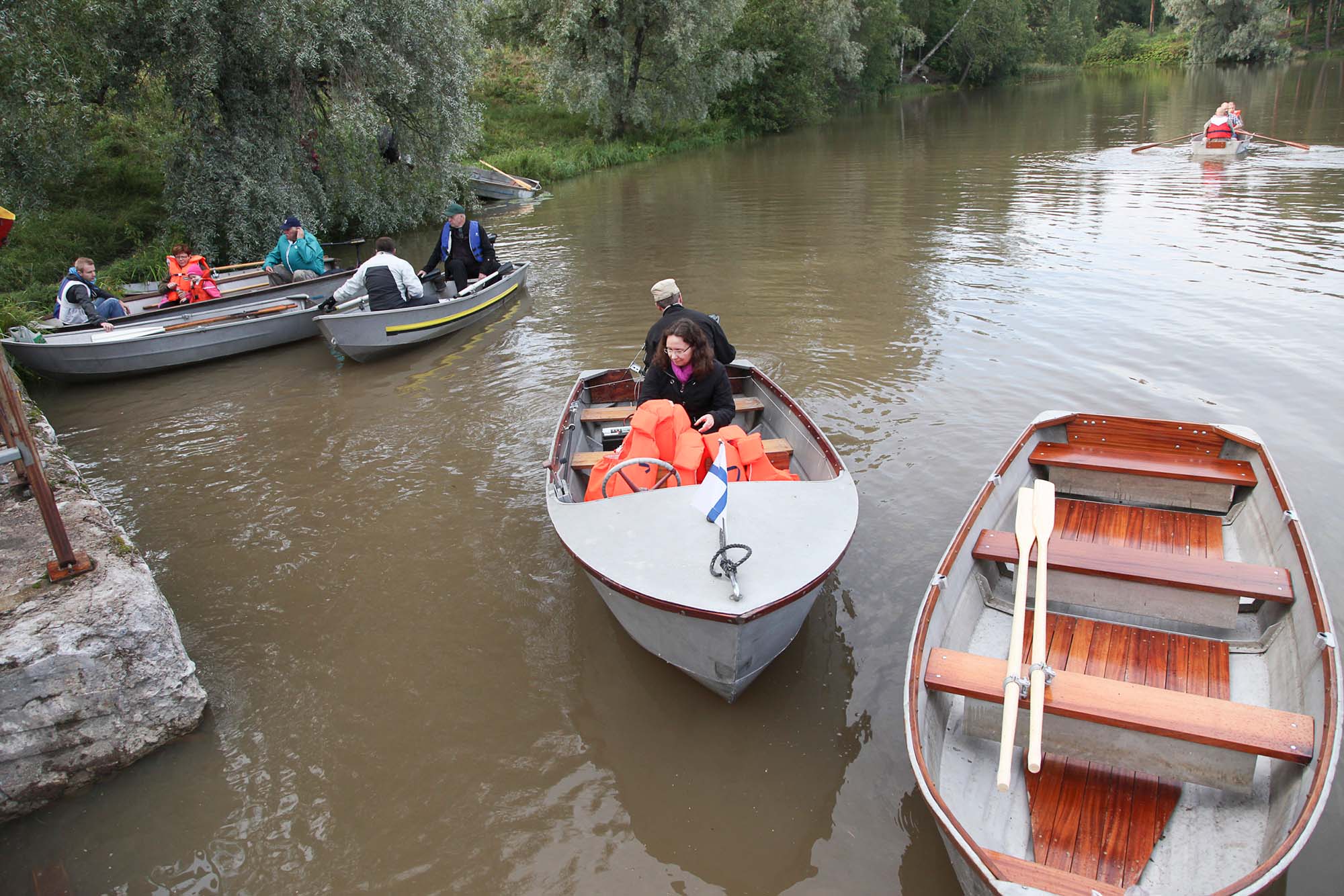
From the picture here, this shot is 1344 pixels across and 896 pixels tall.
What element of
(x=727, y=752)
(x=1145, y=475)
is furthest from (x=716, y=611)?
(x=1145, y=475)

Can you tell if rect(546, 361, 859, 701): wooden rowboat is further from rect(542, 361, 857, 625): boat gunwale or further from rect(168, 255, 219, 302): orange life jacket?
rect(168, 255, 219, 302): orange life jacket

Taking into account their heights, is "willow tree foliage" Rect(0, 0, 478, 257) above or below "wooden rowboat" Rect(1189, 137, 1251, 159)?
above

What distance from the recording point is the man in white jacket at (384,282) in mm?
10023

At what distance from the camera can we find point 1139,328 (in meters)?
9.35

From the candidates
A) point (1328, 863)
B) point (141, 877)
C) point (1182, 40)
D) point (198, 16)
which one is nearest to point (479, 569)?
point (141, 877)

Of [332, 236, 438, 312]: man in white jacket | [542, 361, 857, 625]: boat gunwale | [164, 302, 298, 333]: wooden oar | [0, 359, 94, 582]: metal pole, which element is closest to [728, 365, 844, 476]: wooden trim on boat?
[542, 361, 857, 625]: boat gunwale

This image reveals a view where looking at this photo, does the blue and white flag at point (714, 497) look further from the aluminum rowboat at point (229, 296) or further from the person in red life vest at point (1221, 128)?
the person in red life vest at point (1221, 128)

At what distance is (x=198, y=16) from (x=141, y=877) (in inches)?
486

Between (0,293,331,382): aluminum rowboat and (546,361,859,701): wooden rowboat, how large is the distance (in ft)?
23.7

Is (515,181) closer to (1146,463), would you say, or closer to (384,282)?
(384,282)

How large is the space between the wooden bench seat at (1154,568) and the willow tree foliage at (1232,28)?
59.0m

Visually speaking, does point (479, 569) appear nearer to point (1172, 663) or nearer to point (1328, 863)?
point (1172, 663)

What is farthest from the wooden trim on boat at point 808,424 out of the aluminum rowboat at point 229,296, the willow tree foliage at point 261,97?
the willow tree foliage at point 261,97

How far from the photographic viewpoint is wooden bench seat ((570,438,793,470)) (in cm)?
585
